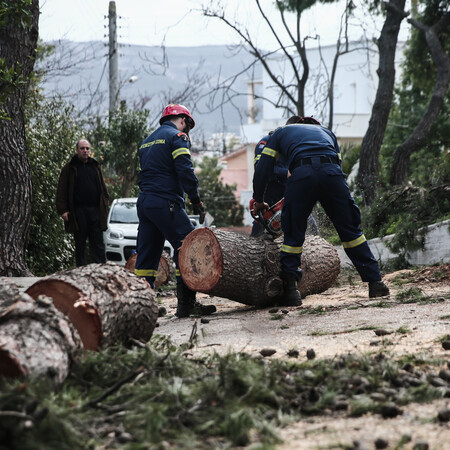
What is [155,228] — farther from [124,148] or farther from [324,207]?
[124,148]

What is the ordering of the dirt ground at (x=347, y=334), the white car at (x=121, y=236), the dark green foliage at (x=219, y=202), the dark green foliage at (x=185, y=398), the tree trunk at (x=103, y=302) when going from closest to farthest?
the dark green foliage at (x=185, y=398) → the dirt ground at (x=347, y=334) → the tree trunk at (x=103, y=302) → the white car at (x=121, y=236) → the dark green foliage at (x=219, y=202)

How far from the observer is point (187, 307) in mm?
7547

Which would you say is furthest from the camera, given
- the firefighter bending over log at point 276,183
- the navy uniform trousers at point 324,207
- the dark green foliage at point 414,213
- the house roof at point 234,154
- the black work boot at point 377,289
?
the house roof at point 234,154

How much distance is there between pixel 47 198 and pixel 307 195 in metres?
7.58

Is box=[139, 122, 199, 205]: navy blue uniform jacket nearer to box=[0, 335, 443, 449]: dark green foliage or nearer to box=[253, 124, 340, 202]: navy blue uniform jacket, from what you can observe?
box=[253, 124, 340, 202]: navy blue uniform jacket

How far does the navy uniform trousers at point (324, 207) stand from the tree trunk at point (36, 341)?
3517mm

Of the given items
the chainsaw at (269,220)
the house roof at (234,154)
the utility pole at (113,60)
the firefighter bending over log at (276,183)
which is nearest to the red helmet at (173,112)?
the chainsaw at (269,220)

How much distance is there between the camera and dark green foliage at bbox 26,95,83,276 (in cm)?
1315

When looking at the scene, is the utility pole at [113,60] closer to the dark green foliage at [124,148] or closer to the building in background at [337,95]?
the dark green foliage at [124,148]

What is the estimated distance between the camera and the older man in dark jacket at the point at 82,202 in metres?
10.8

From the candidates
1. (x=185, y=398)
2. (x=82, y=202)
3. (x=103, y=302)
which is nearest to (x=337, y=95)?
(x=82, y=202)

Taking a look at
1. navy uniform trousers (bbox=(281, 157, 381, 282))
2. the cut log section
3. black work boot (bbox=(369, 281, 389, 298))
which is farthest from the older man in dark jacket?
black work boot (bbox=(369, 281, 389, 298))

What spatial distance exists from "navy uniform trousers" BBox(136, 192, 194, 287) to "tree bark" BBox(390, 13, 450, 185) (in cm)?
879

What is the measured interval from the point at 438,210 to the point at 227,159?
48.9m
